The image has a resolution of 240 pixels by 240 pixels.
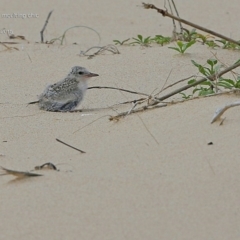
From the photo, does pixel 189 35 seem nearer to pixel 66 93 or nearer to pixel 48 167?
pixel 66 93

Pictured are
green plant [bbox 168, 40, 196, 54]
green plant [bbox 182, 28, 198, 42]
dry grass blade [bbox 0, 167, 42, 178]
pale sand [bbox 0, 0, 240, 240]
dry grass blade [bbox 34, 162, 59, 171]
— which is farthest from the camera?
green plant [bbox 182, 28, 198, 42]

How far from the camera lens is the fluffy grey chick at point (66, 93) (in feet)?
20.5

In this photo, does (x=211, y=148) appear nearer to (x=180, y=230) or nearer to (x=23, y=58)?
(x=180, y=230)

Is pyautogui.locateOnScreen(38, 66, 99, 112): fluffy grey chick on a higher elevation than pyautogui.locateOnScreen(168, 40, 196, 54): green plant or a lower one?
lower

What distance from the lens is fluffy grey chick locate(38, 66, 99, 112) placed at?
20.5 ft

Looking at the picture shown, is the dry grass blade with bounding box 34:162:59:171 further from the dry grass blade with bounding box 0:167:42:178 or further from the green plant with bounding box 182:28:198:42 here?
the green plant with bounding box 182:28:198:42

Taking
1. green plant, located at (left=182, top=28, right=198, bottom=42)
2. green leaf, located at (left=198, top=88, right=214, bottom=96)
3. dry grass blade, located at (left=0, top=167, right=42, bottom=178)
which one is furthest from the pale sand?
green plant, located at (left=182, top=28, right=198, bottom=42)

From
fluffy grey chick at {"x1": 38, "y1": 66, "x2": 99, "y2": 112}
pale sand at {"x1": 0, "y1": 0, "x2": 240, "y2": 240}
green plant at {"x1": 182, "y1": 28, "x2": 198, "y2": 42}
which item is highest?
green plant at {"x1": 182, "y1": 28, "x2": 198, "y2": 42}

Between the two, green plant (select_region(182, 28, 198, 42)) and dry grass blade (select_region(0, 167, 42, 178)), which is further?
green plant (select_region(182, 28, 198, 42))

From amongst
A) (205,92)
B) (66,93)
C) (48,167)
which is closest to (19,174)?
(48,167)

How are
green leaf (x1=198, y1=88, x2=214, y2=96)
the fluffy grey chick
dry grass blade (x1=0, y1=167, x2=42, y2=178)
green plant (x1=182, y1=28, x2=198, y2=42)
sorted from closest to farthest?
dry grass blade (x1=0, y1=167, x2=42, y2=178)
green leaf (x1=198, y1=88, x2=214, y2=96)
the fluffy grey chick
green plant (x1=182, y1=28, x2=198, y2=42)

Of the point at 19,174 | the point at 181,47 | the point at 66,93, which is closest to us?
the point at 19,174

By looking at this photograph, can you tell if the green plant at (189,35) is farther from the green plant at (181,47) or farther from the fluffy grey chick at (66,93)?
the fluffy grey chick at (66,93)

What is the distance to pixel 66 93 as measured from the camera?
6.36 m
